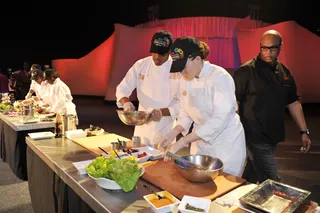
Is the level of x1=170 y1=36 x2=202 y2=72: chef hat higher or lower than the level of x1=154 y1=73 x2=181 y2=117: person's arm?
higher

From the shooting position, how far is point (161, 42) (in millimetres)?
2326

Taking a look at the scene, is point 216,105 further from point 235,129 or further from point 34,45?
point 34,45

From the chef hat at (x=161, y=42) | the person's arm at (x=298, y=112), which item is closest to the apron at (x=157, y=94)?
the chef hat at (x=161, y=42)

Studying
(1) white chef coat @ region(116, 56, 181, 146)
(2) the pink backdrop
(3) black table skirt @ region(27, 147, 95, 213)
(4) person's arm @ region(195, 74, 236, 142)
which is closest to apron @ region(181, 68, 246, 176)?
(4) person's arm @ region(195, 74, 236, 142)

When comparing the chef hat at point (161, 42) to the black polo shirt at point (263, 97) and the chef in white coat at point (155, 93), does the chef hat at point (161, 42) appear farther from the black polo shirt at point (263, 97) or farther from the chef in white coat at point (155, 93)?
the black polo shirt at point (263, 97)

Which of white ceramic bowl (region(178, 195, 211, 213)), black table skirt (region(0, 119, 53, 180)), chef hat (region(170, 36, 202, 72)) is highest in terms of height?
chef hat (region(170, 36, 202, 72))

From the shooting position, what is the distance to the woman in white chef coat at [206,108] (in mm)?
1653

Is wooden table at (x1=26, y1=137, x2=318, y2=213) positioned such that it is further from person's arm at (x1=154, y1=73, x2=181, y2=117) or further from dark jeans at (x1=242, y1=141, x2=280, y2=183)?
dark jeans at (x1=242, y1=141, x2=280, y2=183)

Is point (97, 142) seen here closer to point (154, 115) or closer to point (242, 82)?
point (154, 115)

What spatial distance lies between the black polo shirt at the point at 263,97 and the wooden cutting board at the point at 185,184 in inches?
32.0

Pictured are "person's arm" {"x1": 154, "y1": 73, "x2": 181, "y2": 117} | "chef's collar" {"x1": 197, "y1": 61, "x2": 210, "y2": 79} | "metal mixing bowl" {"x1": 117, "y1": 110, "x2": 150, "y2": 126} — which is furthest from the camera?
"person's arm" {"x1": 154, "y1": 73, "x2": 181, "y2": 117}

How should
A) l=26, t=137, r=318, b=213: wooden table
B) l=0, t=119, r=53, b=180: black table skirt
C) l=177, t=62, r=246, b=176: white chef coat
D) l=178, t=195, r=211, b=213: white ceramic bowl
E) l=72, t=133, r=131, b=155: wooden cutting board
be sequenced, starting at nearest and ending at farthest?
l=178, t=195, r=211, b=213: white ceramic bowl < l=26, t=137, r=318, b=213: wooden table < l=177, t=62, r=246, b=176: white chef coat < l=72, t=133, r=131, b=155: wooden cutting board < l=0, t=119, r=53, b=180: black table skirt

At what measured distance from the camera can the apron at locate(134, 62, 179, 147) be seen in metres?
2.67

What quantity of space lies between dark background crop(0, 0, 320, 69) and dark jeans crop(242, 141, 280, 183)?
12371mm
